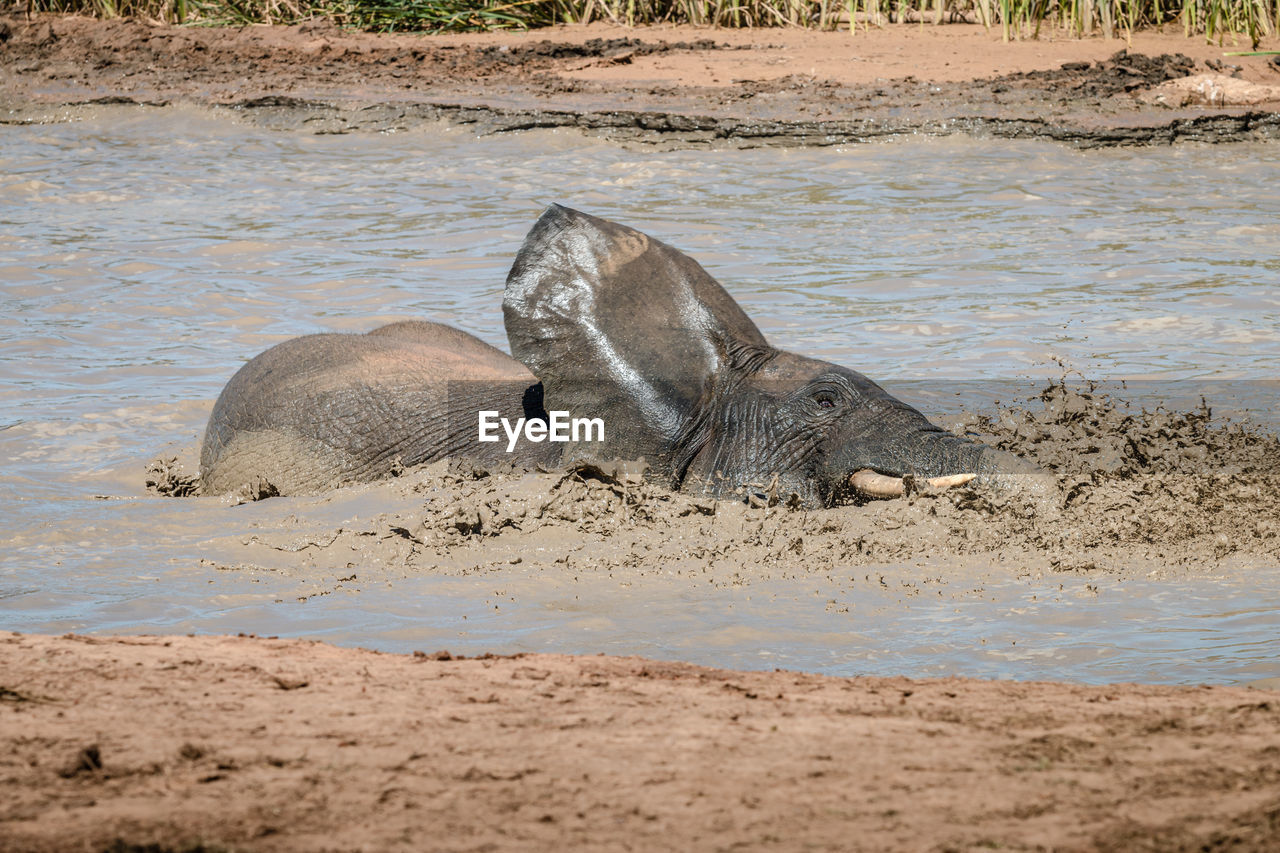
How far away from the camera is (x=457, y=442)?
6781 millimetres

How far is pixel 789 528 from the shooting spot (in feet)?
18.7

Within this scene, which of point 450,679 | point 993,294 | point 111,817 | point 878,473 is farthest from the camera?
point 993,294

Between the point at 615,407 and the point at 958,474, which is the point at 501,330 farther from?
the point at 958,474

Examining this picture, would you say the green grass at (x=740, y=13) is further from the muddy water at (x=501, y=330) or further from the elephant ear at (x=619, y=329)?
the elephant ear at (x=619, y=329)

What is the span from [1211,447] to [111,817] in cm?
530

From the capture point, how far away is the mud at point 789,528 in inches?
214

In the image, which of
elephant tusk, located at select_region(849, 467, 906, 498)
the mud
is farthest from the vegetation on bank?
elephant tusk, located at select_region(849, 467, 906, 498)

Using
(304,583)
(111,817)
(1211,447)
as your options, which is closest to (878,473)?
(1211,447)

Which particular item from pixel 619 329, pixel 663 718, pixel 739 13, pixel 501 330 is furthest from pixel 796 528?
pixel 739 13

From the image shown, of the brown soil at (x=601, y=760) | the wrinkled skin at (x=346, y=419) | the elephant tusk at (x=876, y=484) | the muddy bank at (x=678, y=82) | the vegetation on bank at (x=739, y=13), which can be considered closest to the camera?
the brown soil at (x=601, y=760)

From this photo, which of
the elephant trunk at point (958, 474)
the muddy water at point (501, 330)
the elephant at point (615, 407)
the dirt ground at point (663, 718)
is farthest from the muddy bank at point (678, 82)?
the elephant trunk at point (958, 474)

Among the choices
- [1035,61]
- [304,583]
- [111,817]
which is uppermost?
[1035,61]

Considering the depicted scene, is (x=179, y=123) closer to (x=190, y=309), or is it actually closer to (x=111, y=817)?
(x=190, y=309)

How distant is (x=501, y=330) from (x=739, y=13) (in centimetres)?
1360
